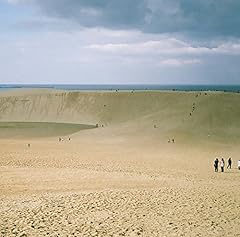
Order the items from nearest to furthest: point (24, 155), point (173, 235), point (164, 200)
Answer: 1. point (173, 235)
2. point (164, 200)
3. point (24, 155)

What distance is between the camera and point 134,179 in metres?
20.8

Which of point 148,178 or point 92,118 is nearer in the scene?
point 148,178

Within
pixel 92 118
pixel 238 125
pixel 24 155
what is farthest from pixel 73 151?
pixel 92 118

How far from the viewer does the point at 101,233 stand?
36.8 feet

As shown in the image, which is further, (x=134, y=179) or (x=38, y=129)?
(x=38, y=129)

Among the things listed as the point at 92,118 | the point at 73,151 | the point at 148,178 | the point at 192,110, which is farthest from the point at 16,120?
the point at 148,178

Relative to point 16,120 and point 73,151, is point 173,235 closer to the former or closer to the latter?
point 73,151

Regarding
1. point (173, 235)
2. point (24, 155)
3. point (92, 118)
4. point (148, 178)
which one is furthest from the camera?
point (92, 118)

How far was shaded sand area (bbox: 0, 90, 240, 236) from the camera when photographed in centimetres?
1215

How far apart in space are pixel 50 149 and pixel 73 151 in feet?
7.18

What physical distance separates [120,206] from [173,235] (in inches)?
135

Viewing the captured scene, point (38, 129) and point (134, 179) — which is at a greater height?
point (38, 129)

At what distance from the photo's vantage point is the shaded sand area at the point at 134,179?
12148 mm

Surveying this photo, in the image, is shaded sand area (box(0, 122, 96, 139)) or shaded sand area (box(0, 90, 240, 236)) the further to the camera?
shaded sand area (box(0, 122, 96, 139))
